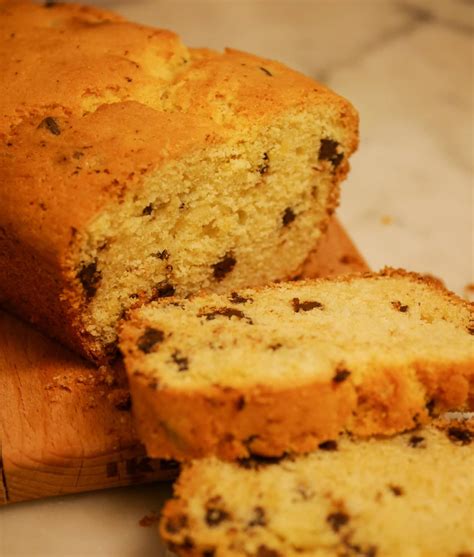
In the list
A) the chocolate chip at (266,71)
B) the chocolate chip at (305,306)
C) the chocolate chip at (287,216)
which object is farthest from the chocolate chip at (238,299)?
the chocolate chip at (266,71)

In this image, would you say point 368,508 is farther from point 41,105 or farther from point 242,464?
point 41,105

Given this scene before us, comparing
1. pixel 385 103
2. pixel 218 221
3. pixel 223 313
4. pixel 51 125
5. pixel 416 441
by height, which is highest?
pixel 385 103

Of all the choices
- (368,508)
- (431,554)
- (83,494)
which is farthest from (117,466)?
(431,554)

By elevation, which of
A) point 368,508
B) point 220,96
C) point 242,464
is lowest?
→ point 368,508

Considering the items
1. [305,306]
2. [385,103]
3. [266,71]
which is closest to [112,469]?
[305,306]

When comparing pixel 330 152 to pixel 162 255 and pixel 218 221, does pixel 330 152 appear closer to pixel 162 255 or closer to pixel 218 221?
pixel 218 221
